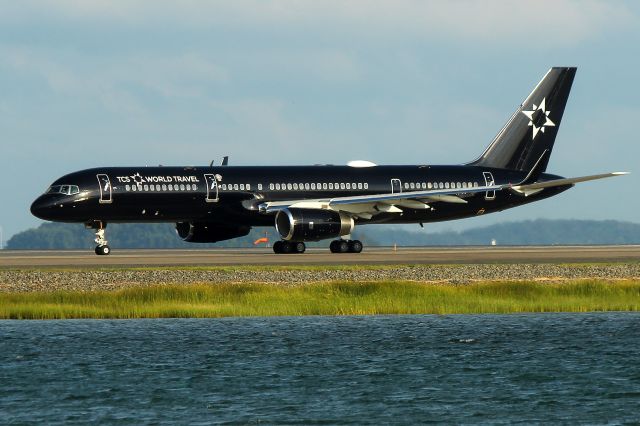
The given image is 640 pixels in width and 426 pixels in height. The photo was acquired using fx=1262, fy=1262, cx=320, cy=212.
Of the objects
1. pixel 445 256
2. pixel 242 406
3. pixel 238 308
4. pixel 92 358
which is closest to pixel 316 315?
pixel 238 308

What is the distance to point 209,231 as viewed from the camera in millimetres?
62812

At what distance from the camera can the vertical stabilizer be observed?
6950 centimetres

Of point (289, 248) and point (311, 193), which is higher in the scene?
point (311, 193)

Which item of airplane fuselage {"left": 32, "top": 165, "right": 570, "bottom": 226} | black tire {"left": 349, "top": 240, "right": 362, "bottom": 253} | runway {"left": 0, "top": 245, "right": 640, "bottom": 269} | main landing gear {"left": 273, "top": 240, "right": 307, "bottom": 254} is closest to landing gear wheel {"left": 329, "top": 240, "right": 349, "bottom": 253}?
black tire {"left": 349, "top": 240, "right": 362, "bottom": 253}

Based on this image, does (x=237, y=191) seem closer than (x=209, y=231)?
Yes

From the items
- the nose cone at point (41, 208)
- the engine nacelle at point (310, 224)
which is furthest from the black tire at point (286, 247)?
the nose cone at point (41, 208)

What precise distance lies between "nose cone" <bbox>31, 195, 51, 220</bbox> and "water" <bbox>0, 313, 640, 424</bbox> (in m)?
22.5

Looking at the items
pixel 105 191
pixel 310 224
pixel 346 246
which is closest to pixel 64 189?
pixel 105 191

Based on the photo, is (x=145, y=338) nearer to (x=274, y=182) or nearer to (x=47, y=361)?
(x=47, y=361)

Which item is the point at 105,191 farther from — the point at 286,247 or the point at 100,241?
the point at 286,247

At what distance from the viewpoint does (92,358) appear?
3008 centimetres

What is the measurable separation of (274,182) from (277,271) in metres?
15.2

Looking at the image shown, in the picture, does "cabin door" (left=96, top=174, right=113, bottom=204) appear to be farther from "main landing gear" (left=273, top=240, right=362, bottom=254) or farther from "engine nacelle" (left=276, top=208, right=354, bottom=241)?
"main landing gear" (left=273, top=240, right=362, bottom=254)

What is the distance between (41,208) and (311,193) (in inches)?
523
